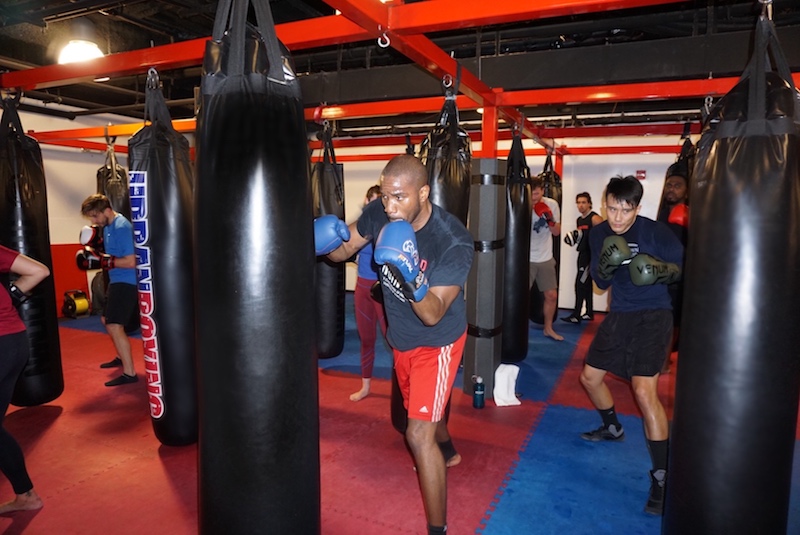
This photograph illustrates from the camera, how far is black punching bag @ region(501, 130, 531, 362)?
13.8 ft

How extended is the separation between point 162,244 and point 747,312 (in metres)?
2.44

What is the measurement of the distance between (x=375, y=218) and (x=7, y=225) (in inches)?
93.9

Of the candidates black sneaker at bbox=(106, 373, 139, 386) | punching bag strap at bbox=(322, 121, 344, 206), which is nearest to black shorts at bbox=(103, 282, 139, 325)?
black sneaker at bbox=(106, 373, 139, 386)

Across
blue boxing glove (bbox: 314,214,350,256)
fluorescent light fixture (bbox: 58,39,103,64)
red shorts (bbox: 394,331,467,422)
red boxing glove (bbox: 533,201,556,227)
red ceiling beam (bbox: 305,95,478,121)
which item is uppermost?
fluorescent light fixture (bbox: 58,39,103,64)

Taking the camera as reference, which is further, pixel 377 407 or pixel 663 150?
pixel 663 150

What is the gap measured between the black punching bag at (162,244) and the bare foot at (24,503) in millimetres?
646

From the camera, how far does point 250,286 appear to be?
1317 millimetres

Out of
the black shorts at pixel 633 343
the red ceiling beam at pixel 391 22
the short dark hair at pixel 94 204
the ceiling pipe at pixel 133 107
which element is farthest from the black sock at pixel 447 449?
the ceiling pipe at pixel 133 107

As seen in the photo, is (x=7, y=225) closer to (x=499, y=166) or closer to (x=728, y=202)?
(x=499, y=166)

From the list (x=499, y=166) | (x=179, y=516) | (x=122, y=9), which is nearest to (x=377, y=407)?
(x=179, y=516)

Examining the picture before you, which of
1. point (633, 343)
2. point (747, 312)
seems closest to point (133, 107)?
point (633, 343)

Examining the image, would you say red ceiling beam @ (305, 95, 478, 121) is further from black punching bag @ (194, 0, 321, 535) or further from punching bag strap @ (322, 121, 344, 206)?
black punching bag @ (194, 0, 321, 535)

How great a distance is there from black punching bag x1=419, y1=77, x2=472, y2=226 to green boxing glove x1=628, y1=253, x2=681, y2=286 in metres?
0.96

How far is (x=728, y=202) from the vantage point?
1.50 m
